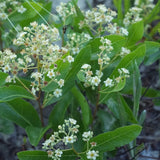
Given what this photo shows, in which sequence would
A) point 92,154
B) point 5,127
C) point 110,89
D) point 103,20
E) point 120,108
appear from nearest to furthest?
1. point 92,154
2. point 110,89
3. point 120,108
4. point 103,20
5. point 5,127

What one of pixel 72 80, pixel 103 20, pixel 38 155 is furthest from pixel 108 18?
pixel 38 155

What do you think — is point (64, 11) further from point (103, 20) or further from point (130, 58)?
point (130, 58)

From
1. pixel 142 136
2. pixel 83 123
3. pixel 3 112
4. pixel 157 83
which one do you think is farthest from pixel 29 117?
pixel 157 83

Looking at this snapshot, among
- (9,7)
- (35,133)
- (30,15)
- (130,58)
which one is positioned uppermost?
(9,7)

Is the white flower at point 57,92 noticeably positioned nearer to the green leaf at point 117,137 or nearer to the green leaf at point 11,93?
the green leaf at point 11,93

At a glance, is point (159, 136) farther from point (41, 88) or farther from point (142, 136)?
point (41, 88)

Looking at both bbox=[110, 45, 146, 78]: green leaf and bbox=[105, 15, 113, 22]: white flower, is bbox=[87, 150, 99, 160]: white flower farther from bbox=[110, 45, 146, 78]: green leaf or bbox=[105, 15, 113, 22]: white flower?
bbox=[105, 15, 113, 22]: white flower
